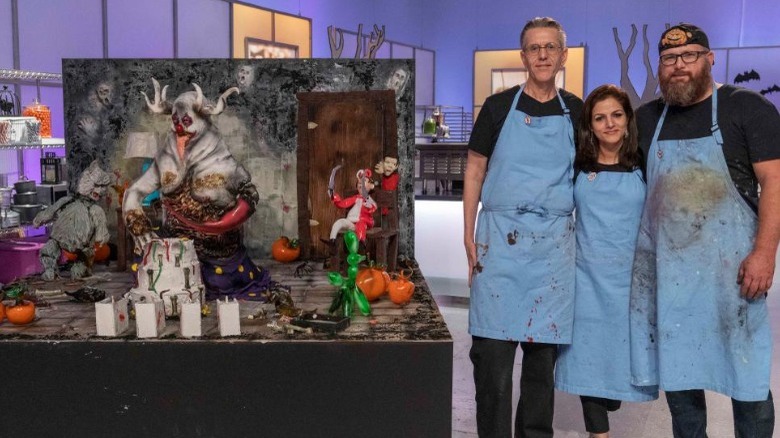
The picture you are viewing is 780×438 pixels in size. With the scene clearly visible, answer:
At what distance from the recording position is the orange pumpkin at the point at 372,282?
3.04 m

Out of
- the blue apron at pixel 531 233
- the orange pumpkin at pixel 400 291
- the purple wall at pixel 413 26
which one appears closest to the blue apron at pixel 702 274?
the blue apron at pixel 531 233

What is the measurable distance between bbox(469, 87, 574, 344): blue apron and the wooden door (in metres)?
1.23

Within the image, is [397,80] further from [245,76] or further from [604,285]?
[604,285]

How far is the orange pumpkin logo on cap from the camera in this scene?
2420 millimetres

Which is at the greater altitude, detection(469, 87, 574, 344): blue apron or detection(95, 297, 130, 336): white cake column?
detection(469, 87, 574, 344): blue apron

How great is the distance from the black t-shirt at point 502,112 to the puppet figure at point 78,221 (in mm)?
1750

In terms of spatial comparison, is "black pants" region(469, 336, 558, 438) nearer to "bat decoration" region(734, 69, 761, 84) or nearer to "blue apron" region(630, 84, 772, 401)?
"blue apron" region(630, 84, 772, 401)

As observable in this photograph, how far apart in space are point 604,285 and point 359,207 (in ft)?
4.01

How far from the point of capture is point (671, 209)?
7.94ft

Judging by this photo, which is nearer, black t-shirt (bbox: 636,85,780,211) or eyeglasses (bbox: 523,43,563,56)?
black t-shirt (bbox: 636,85,780,211)

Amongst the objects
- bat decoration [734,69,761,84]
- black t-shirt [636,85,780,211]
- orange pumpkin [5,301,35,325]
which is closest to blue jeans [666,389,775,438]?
black t-shirt [636,85,780,211]

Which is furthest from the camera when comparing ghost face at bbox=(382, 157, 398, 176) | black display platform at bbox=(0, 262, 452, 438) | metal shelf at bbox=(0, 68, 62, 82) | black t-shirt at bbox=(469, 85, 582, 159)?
metal shelf at bbox=(0, 68, 62, 82)

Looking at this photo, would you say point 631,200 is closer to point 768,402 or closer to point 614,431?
point 768,402

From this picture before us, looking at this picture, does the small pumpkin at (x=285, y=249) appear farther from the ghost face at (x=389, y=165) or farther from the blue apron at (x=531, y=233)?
the blue apron at (x=531, y=233)
